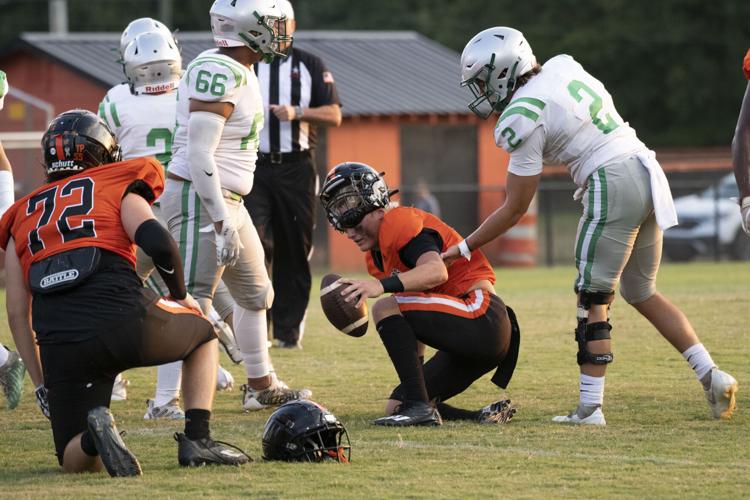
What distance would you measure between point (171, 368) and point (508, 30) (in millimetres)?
2366

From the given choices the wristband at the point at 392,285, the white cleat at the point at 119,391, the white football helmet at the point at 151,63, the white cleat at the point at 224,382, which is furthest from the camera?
the white cleat at the point at 224,382

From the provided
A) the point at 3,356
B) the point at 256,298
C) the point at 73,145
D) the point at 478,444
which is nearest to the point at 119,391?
the point at 3,356

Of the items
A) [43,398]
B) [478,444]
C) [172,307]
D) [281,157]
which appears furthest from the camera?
[281,157]

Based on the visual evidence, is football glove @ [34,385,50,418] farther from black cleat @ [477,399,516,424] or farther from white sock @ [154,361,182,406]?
black cleat @ [477,399,516,424]

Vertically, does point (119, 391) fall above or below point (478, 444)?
below

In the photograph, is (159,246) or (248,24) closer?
(159,246)

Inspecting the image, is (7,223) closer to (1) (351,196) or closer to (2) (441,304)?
(1) (351,196)

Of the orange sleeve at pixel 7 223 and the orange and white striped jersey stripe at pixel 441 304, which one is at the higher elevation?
the orange sleeve at pixel 7 223

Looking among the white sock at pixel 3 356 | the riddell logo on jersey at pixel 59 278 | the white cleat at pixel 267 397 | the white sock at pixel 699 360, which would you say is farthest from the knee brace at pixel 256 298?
the white sock at pixel 699 360

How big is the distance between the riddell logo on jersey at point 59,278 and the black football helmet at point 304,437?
38.8 inches

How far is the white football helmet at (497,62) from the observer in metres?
6.05

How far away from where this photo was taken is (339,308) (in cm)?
591

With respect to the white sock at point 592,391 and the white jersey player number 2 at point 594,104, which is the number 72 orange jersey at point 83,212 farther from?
the white sock at point 592,391

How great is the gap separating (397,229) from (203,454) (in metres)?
1.50
